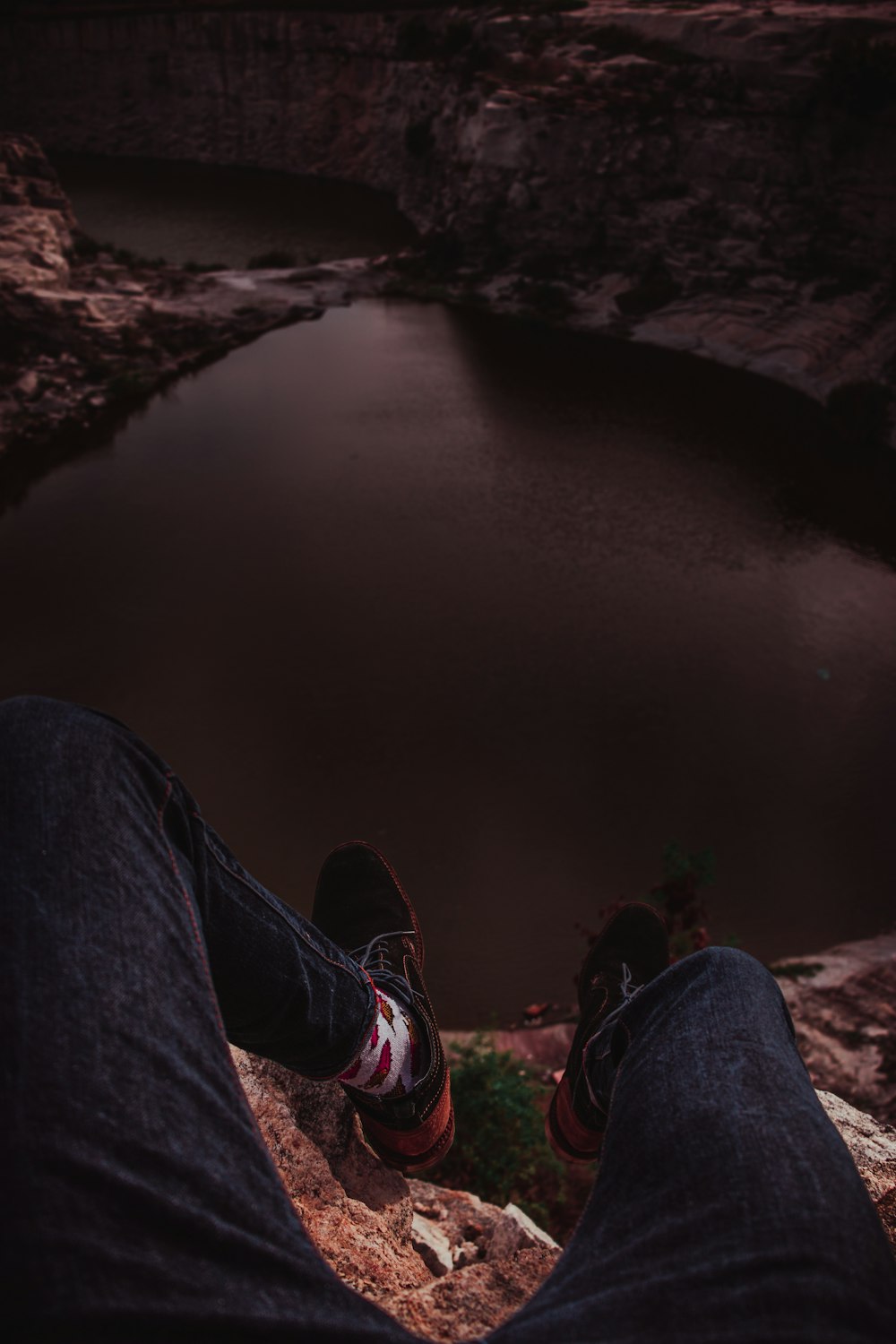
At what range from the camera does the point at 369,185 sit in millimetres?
29688

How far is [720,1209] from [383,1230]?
1.34m

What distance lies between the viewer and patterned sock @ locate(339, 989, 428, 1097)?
1.85 m

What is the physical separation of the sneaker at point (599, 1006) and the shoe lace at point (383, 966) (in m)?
0.51

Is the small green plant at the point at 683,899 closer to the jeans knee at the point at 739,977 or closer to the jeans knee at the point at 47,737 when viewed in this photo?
the jeans knee at the point at 739,977

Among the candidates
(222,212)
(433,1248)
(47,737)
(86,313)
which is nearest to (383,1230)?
(433,1248)

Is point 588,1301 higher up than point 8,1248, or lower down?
lower down

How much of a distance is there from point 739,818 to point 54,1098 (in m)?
7.42

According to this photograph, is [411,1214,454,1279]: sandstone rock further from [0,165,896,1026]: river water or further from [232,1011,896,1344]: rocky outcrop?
[0,165,896,1026]: river water

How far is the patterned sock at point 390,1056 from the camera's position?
185cm

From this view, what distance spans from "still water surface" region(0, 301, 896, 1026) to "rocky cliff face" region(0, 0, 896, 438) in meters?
3.18

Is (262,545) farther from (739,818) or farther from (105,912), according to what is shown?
(105,912)

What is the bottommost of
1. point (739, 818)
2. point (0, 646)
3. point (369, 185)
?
point (739, 818)

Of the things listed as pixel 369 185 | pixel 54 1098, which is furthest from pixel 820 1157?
pixel 369 185

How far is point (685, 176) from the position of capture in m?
18.5
